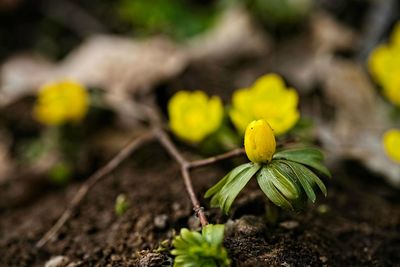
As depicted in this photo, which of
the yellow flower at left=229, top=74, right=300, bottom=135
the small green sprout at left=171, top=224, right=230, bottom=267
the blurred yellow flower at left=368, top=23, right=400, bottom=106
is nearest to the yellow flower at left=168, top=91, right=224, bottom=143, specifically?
the yellow flower at left=229, top=74, right=300, bottom=135

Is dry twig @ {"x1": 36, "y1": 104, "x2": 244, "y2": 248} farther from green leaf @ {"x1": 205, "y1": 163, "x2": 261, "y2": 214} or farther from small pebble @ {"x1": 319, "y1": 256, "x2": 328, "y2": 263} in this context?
small pebble @ {"x1": 319, "y1": 256, "x2": 328, "y2": 263}

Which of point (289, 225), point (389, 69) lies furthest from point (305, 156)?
point (389, 69)

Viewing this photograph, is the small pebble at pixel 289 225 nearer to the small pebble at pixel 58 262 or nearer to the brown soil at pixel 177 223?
the brown soil at pixel 177 223

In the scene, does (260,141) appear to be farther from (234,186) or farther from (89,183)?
(89,183)

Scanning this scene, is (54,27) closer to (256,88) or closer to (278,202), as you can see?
(256,88)

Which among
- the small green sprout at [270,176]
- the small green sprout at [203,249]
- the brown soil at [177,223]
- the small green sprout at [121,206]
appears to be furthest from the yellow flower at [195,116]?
the small green sprout at [203,249]

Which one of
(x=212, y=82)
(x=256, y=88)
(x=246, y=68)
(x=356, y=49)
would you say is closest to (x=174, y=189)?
(x=256, y=88)
